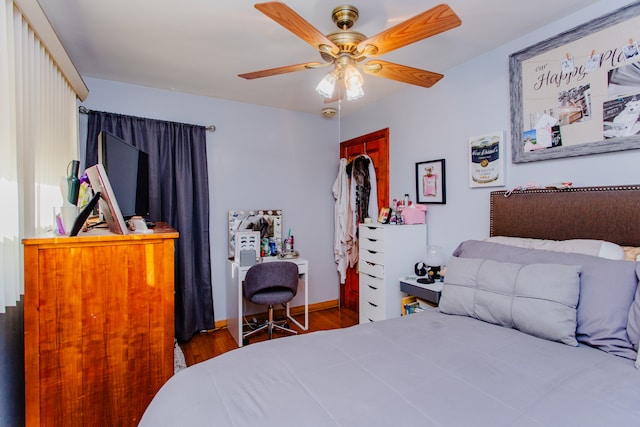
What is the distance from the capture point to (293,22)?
1.39 m

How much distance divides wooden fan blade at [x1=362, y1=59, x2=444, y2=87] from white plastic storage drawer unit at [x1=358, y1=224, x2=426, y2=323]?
1.26 meters

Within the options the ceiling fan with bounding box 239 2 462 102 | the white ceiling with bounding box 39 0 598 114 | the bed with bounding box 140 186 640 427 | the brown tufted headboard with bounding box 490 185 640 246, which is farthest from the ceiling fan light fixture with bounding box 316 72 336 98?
the brown tufted headboard with bounding box 490 185 640 246

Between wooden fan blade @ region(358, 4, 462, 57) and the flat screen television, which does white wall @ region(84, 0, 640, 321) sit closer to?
the flat screen television

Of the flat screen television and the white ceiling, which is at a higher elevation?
the white ceiling

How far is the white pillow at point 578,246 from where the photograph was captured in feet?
5.20

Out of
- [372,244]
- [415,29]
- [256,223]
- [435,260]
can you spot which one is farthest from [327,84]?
[256,223]

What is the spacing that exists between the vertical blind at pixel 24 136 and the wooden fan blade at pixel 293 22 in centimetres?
126

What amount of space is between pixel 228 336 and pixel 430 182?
2.57 meters

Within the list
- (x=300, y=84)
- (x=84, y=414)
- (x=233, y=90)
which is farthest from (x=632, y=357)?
(x=233, y=90)

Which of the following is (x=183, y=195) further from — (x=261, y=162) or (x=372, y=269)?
(x=372, y=269)

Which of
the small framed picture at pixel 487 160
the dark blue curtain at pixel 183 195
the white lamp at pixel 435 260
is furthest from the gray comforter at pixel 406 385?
the dark blue curtain at pixel 183 195

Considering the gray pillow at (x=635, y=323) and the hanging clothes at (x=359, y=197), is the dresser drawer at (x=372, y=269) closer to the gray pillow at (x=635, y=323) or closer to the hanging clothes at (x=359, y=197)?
the hanging clothes at (x=359, y=197)

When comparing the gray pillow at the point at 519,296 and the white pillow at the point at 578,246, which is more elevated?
the white pillow at the point at 578,246

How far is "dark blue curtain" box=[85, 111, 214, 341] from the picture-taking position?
9.94 feet
